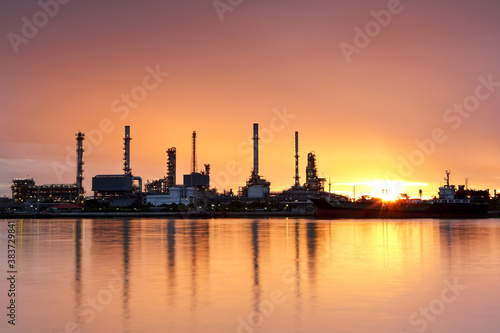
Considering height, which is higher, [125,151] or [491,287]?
[125,151]

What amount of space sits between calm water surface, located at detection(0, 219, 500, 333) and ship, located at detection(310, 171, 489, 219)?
303ft

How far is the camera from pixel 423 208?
14062 centimetres

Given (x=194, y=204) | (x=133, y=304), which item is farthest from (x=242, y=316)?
(x=194, y=204)

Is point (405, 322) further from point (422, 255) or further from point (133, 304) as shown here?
point (422, 255)

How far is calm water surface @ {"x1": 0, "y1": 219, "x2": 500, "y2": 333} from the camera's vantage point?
19406 millimetres

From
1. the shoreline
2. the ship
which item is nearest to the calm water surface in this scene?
the ship

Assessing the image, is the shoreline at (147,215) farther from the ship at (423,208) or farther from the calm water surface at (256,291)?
the calm water surface at (256,291)

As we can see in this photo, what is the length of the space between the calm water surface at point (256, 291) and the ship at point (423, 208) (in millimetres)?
92423

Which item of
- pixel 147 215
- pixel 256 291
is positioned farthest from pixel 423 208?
pixel 256 291

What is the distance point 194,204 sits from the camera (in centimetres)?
19050

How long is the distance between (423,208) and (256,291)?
121705 millimetres

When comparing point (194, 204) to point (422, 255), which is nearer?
point (422, 255)

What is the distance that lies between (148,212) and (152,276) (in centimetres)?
14713

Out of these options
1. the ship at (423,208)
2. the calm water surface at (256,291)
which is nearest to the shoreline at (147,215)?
the ship at (423,208)
